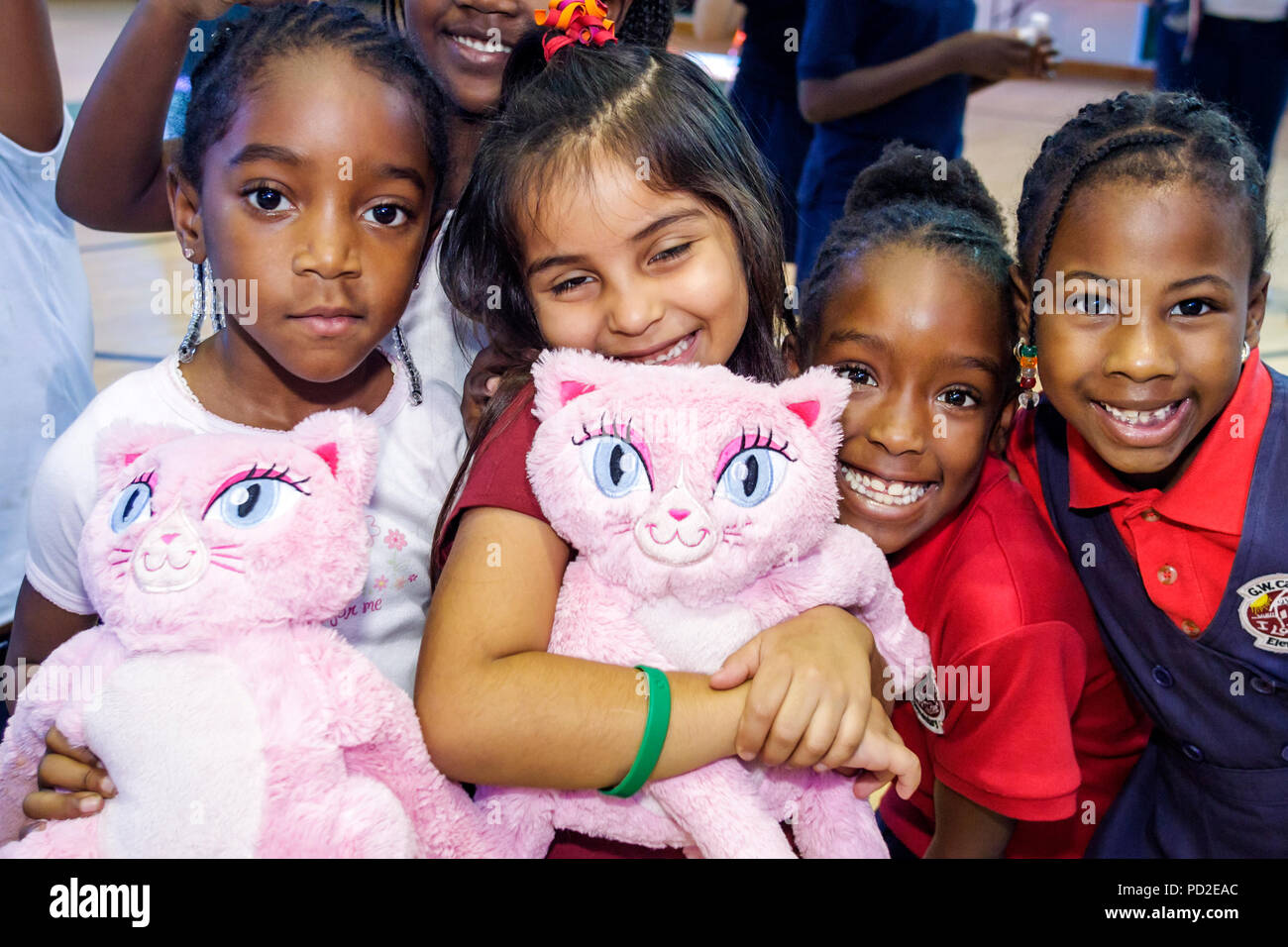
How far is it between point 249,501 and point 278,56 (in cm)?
49

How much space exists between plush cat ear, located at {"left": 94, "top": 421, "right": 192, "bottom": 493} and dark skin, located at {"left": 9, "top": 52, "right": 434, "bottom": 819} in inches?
7.4

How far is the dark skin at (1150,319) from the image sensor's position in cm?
106

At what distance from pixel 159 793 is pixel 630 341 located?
1.95 ft

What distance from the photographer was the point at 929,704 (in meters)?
1.17

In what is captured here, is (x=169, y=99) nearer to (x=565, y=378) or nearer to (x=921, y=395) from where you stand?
(x=565, y=378)

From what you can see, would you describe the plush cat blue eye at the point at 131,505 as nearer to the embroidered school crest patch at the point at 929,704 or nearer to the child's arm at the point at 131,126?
the child's arm at the point at 131,126

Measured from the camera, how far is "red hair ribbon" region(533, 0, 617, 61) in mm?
1207

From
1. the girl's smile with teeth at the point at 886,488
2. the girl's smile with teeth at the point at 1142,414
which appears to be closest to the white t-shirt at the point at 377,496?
the girl's smile with teeth at the point at 886,488

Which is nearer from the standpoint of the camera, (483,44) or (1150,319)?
(1150,319)

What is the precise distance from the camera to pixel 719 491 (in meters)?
0.90

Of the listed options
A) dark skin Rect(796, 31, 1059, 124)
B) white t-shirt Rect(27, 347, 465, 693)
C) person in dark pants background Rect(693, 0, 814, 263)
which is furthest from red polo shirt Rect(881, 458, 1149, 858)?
person in dark pants background Rect(693, 0, 814, 263)

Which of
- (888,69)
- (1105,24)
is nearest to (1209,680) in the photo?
(888,69)
